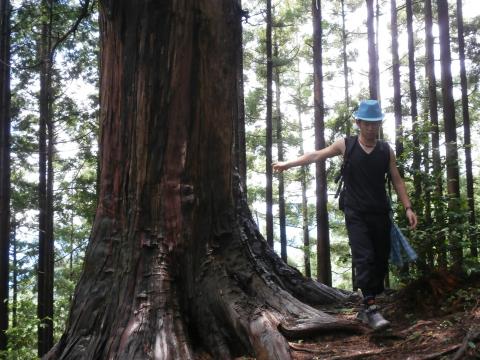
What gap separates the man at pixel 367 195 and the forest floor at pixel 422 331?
32 cm

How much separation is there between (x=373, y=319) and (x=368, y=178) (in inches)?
50.0

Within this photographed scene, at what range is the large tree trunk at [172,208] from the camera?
13.1ft

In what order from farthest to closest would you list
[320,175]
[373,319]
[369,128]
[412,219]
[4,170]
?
[320,175]
[4,170]
[412,219]
[369,128]
[373,319]

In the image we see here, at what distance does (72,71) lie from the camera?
18.7 metres

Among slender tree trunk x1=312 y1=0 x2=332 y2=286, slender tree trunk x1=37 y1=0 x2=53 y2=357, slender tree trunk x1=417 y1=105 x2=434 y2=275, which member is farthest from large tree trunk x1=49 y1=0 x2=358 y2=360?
slender tree trunk x1=37 y1=0 x2=53 y2=357

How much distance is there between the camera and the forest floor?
120 inches

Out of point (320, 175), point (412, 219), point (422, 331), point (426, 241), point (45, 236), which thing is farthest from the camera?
point (45, 236)

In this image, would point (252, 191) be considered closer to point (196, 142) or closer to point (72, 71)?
point (72, 71)

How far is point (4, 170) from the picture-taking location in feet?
45.8

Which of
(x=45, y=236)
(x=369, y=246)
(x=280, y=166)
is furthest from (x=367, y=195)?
(x=45, y=236)

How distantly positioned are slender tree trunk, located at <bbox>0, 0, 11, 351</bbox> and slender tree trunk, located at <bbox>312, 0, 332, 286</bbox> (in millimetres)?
9906

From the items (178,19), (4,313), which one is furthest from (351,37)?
(178,19)

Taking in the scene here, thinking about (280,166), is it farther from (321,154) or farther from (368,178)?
(368,178)

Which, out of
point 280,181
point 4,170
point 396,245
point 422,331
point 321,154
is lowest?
point 422,331
